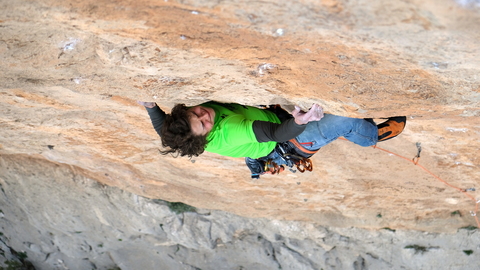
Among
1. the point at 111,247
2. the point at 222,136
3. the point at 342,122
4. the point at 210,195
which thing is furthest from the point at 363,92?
the point at 111,247

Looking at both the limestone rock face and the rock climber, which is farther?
the rock climber

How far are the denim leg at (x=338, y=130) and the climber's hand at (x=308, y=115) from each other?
0.23 m

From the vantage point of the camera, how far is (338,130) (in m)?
2.16

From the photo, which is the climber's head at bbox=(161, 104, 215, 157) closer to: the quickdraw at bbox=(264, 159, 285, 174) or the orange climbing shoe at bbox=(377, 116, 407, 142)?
the quickdraw at bbox=(264, 159, 285, 174)

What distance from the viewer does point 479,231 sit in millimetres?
3457

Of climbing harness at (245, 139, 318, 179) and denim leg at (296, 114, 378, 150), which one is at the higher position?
denim leg at (296, 114, 378, 150)

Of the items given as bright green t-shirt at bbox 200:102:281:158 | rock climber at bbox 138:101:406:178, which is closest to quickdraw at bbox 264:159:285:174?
rock climber at bbox 138:101:406:178

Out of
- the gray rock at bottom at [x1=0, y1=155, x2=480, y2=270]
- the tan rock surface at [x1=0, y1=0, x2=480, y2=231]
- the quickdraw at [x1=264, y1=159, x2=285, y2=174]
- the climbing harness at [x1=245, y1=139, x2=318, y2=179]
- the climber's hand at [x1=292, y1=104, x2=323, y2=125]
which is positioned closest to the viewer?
the tan rock surface at [x1=0, y1=0, x2=480, y2=231]

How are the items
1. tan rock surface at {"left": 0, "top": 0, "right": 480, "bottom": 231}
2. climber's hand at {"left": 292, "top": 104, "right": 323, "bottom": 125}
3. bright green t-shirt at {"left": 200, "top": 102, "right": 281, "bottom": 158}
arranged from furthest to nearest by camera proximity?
bright green t-shirt at {"left": 200, "top": 102, "right": 281, "bottom": 158} → climber's hand at {"left": 292, "top": 104, "right": 323, "bottom": 125} → tan rock surface at {"left": 0, "top": 0, "right": 480, "bottom": 231}

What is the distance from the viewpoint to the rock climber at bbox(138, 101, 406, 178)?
1.96m

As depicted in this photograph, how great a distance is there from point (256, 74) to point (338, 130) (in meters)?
0.68

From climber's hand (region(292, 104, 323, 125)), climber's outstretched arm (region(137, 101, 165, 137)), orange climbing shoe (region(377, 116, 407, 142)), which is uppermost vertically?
climber's hand (region(292, 104, 323, 125))

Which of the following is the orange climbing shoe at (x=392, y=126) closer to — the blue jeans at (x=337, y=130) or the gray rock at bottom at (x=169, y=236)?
the blue jeans at (x=337, y=130)

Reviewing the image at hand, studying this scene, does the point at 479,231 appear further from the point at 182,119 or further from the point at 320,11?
the point at 320,11
